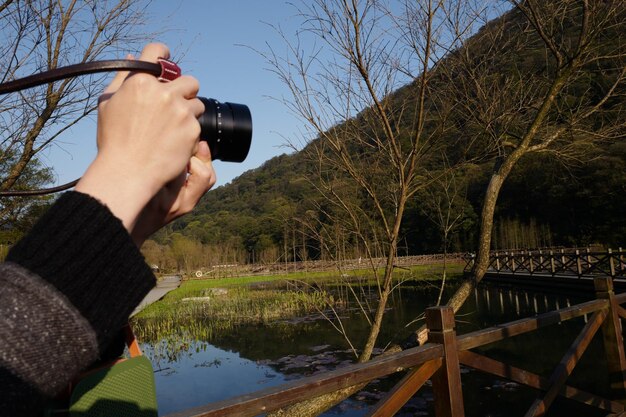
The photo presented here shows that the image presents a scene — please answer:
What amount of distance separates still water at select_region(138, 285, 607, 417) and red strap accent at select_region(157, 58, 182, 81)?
380 centimetres

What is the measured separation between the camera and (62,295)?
1.07ft

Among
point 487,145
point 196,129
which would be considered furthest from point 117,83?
point 487,145

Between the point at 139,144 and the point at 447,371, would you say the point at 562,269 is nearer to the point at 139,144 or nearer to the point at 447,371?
the point at 447,371

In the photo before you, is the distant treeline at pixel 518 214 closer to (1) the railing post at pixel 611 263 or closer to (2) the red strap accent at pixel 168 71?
(1) the railing post at pixel 611 263

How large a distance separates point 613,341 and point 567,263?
13.4 meters

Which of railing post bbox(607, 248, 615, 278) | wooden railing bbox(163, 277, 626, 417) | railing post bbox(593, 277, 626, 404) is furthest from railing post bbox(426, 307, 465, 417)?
railing post bbox(607, 248, 615, 278)

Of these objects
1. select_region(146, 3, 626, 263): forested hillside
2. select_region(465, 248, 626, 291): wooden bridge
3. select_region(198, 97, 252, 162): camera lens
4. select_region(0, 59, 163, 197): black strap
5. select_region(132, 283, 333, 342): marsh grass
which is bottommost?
select_region(132, 283, 333, 342): marsh grass

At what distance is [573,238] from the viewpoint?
76.6ft

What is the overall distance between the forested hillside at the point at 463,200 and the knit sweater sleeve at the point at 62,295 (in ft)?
11.8

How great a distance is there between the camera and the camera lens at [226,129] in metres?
0.53

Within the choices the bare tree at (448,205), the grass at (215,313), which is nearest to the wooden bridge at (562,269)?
the bare tree at (448,205)

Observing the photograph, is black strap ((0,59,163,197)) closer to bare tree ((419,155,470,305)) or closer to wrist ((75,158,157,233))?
wrist ((75,158,157,233))

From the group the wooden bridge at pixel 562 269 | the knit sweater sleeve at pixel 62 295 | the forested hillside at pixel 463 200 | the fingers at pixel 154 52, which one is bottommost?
the wooden bridge at pixel 562 269

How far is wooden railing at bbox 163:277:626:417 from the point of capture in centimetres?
122
